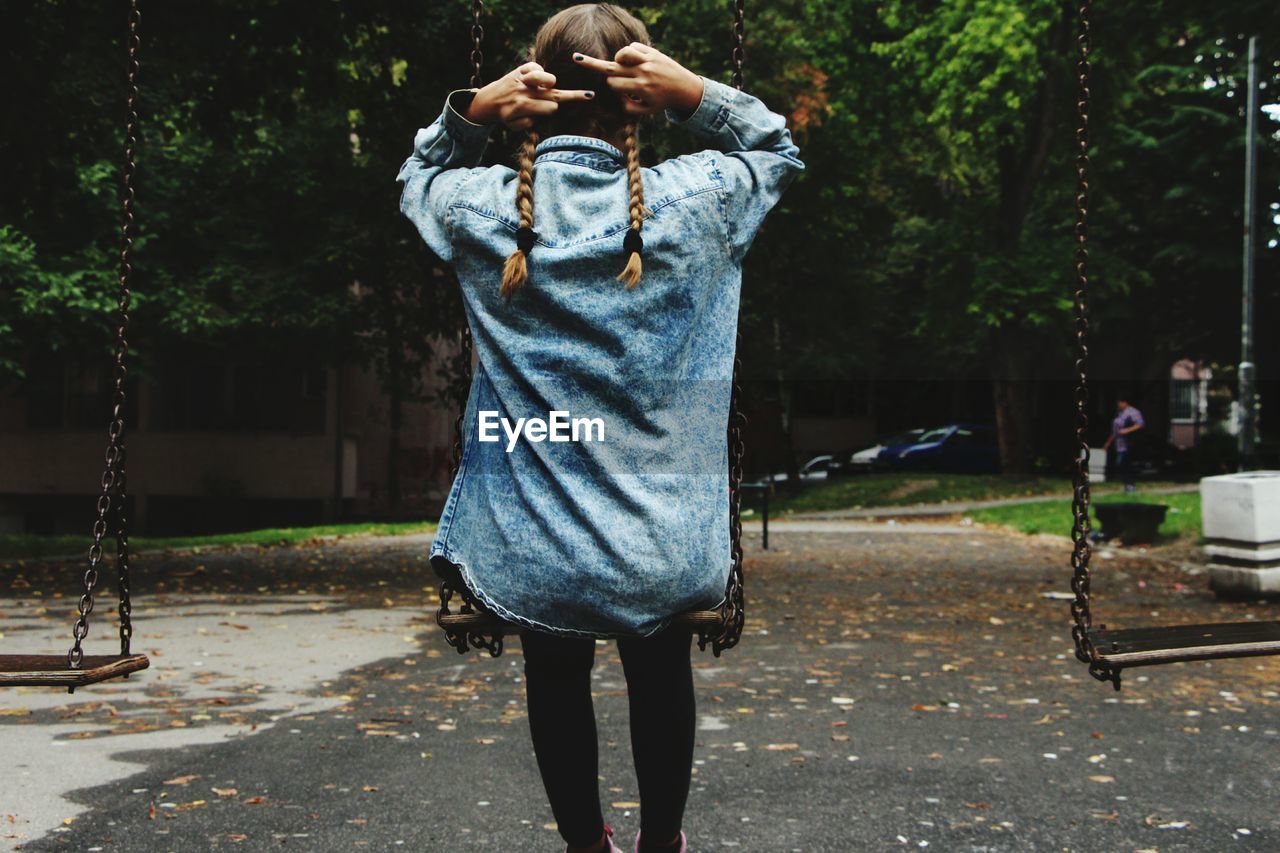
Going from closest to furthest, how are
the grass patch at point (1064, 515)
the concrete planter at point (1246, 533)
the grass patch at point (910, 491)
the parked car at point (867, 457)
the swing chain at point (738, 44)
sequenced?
1. the swing chain at point (738, 44)
2. the concrete planter at point (1246, 533)
3. the grass patch at point (1064, 515)
4. the grass patch at point (910, 491)
5. the parked car at point (867, 457)

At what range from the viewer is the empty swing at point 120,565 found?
3318 mm

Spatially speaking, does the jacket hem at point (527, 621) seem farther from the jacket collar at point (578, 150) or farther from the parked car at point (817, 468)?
the parked car at point (817, 468)

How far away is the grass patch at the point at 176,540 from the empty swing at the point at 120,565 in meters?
10.4

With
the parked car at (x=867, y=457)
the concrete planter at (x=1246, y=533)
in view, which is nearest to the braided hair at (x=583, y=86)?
the concrete planter at (x=1246, y=533)

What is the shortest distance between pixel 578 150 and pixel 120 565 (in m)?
2.16

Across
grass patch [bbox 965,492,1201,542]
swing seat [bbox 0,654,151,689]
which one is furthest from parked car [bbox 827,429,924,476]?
swing seat [bbox 0,654,151,689]

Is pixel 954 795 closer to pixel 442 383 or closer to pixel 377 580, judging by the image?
pixel 377 580

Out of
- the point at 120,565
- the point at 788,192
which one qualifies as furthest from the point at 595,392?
the point at 788,192

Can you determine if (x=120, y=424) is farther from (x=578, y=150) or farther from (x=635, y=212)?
(x=635, y=212)

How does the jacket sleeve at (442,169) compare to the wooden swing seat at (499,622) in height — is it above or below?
above

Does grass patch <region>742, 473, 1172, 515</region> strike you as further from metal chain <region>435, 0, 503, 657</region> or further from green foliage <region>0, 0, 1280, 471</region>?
metal chain <region>435, 0, 503, 657</region>

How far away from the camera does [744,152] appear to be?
2572 millimetres

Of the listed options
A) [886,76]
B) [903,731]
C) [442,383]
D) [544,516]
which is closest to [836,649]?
[903,731]

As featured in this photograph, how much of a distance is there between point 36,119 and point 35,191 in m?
0.97
